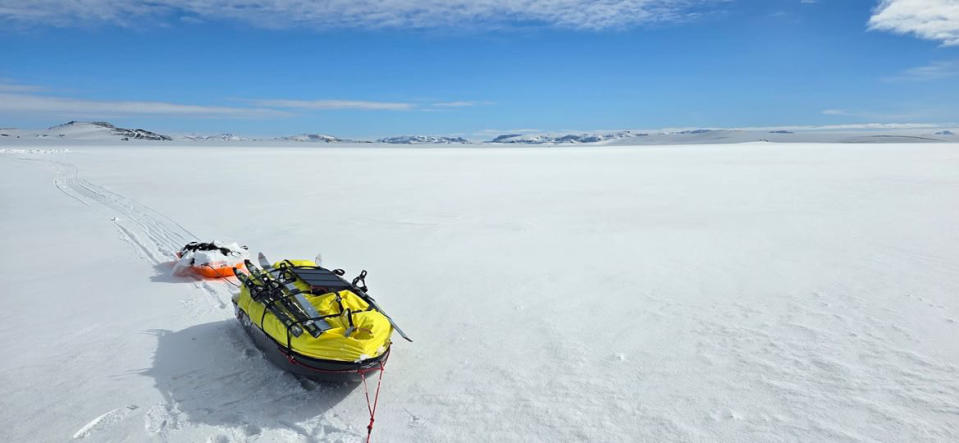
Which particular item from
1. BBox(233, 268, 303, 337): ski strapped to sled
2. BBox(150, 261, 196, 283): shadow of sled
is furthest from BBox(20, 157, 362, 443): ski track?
BBox(150, 261, 196, 283): shadow of sled

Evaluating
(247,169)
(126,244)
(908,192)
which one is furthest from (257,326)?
(247,169)

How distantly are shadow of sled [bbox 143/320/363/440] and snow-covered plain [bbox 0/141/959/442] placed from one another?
0.07ft

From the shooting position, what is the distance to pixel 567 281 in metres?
6.43

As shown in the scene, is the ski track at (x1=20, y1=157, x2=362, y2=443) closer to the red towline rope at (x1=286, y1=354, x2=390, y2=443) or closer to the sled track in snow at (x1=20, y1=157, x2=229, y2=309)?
the red towline rope at (x1=286, y1=354, x2=390, y2=443)

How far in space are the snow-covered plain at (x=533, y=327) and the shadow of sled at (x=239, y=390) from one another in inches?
0.8

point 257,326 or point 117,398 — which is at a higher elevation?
point 257,326

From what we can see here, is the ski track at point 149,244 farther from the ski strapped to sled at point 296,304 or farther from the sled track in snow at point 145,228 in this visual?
the ski strapped to sled at point 296,304

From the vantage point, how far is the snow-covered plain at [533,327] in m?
3.57

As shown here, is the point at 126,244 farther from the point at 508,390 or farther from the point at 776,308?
the point at 776,308

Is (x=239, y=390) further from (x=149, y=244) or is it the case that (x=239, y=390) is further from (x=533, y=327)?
(x=149, y=244)

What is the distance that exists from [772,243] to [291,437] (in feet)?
23.6

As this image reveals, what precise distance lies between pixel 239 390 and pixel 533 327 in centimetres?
256

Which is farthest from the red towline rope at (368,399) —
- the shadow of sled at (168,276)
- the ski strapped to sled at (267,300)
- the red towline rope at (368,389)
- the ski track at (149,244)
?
the shadow of sled at (168,276)

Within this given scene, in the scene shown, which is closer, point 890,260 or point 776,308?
point 776,308
